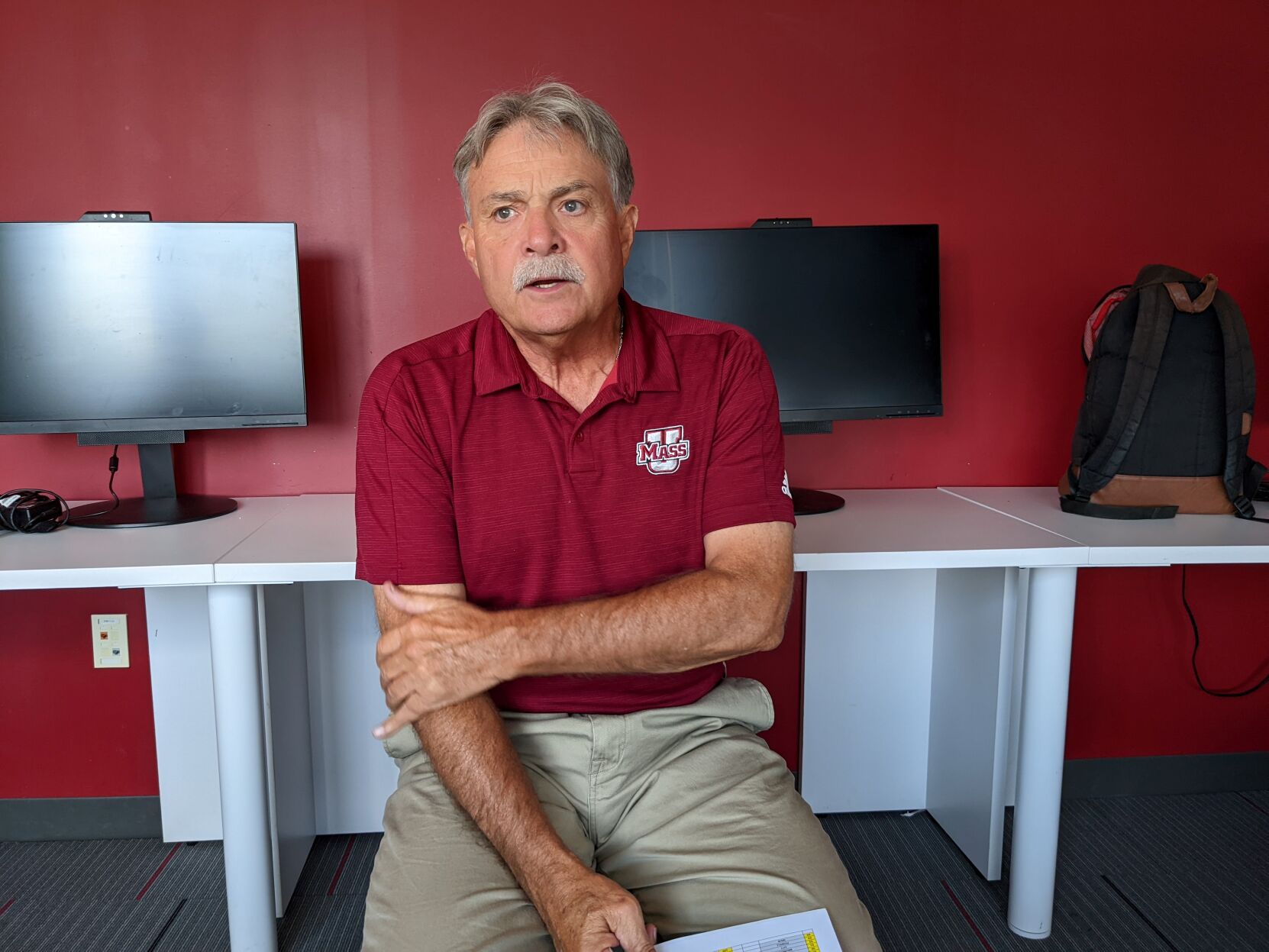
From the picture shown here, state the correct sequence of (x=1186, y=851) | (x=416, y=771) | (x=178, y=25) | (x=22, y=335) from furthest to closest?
(x=1186, y=851)
(x=178, y=25)
(x=22, y=335)
(x=416, y=771)

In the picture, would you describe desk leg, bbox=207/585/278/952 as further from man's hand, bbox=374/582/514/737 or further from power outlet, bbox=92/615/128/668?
power outlet, bbox=92/615/128/668

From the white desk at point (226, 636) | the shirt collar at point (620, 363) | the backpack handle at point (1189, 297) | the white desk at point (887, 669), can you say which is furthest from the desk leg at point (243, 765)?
the backpack handle at point (1189, 297)

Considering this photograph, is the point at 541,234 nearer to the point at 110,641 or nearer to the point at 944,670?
the point at 944,670

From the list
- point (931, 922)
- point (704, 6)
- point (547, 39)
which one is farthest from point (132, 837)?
point (704, 6)

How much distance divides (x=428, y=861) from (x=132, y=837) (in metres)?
1.46

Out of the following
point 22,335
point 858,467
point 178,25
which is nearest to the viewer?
point 22,335

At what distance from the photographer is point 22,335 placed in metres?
1.77

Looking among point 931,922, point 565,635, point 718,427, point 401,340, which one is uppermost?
point 401,340

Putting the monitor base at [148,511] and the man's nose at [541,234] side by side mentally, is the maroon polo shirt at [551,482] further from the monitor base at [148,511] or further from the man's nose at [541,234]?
the monitor base at [148,511]

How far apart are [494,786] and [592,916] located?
0.69 feet

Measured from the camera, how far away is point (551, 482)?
1247mm

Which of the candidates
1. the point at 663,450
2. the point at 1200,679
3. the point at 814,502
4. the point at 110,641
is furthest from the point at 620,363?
the point at 1200,679

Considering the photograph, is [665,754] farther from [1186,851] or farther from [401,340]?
[1186,851]

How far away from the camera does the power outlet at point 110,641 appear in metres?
2.13
